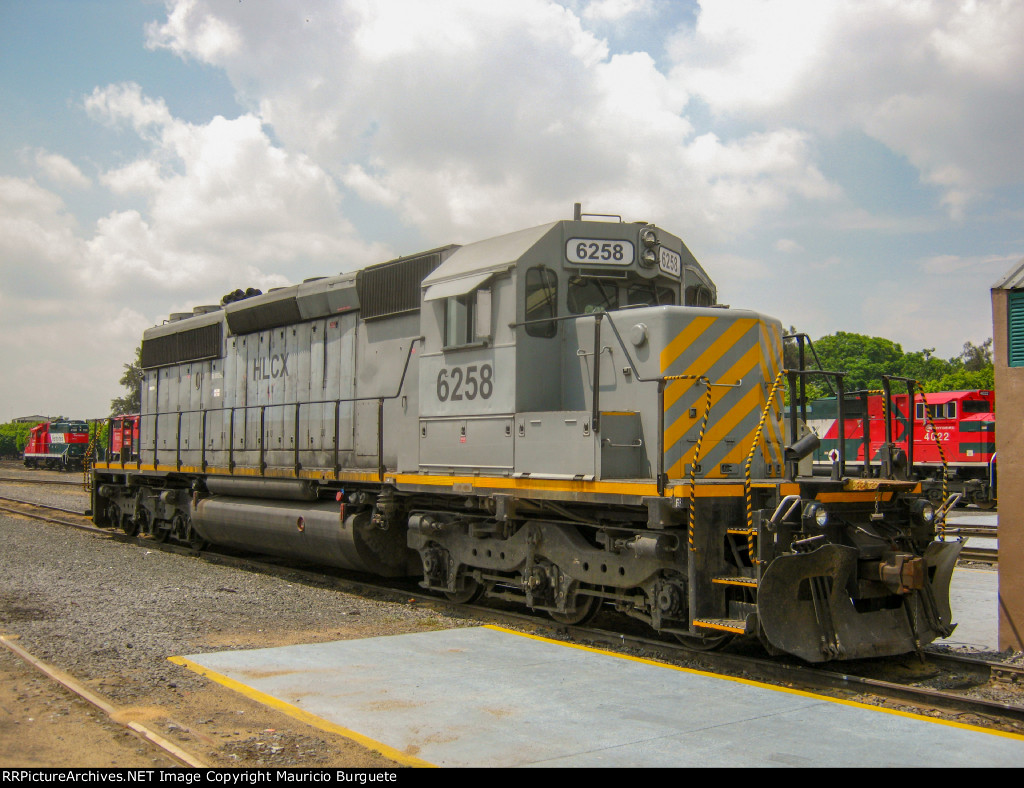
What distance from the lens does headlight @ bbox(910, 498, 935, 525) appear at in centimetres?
683

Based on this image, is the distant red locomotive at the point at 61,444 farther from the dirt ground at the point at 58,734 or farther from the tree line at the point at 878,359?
the tree line at the point at 878,359

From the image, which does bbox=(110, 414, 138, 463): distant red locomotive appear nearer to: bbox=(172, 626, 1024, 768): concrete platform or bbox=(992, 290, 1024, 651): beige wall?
bbox=(172, 626, 1024, 768): concrete platform

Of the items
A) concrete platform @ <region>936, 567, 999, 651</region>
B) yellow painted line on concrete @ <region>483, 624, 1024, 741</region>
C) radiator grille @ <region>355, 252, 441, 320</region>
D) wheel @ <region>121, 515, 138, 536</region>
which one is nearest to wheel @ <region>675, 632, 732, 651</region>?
yellow painted line on concrete @ <region>483, 624, 1024, 741</region>

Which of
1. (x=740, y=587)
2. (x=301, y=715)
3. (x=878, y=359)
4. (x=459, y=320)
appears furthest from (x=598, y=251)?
(x=878, y=359)

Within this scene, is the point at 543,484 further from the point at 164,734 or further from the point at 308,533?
the point at 308,533

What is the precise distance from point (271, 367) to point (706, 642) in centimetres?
808

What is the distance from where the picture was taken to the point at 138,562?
39.1ft

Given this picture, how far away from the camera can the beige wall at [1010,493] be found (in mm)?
6688

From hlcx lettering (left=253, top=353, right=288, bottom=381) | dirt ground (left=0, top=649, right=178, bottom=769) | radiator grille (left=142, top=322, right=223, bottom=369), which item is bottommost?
dirt ground (left=0, top=649, right=178, bottom=769)

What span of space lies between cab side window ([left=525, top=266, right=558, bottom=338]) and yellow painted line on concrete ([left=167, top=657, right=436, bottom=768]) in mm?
3715

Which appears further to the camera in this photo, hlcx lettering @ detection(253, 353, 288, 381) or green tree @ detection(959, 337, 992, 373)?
green tree @ detection(959, 337, 992, 373)

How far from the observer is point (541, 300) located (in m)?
7.59

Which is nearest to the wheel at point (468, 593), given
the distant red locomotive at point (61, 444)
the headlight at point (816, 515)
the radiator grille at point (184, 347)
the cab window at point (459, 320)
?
the cab window at point (459, 320)
